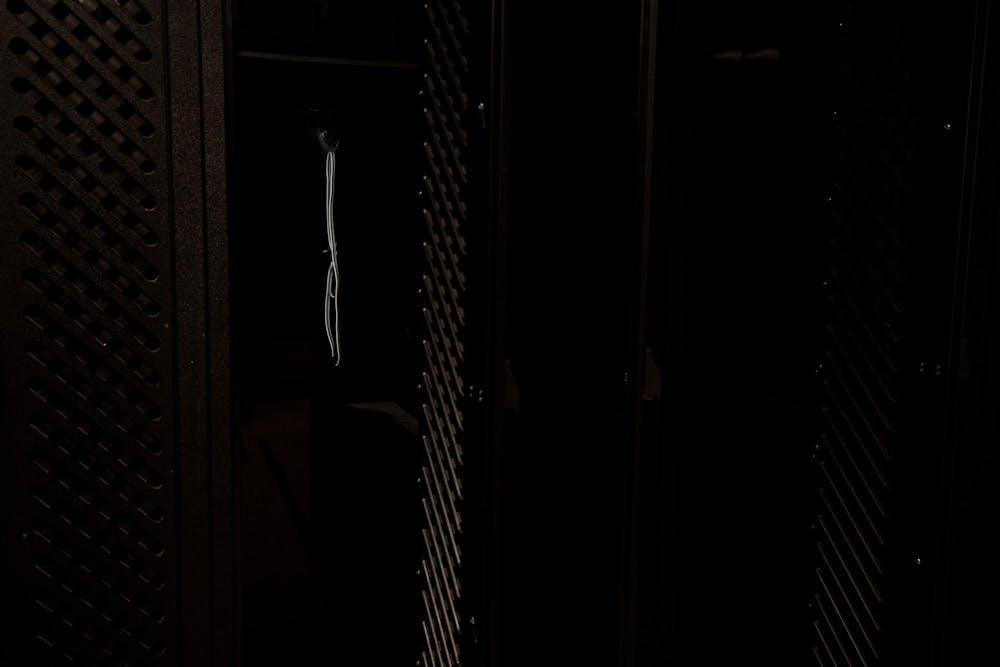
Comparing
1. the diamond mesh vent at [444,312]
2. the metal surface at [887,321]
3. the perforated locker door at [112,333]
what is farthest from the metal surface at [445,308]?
the metal surface at [887,321]

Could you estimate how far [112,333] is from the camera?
1.36 metres

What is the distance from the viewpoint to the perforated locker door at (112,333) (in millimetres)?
1295

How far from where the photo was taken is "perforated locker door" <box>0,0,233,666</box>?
1295 mm

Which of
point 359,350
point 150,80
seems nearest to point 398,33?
point 359,350

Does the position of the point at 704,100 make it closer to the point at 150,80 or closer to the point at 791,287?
the point at 791,287

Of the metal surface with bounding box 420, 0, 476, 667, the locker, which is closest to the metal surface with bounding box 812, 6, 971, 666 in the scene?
the locker

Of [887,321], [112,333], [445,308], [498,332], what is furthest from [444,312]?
[887,321]

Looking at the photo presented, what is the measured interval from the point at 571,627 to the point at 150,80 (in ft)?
4.72

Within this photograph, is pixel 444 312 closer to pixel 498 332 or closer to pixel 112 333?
pixel 498 332

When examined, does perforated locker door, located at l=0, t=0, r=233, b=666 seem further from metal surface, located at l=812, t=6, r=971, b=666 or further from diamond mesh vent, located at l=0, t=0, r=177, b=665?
metal surface, located at l=812, t=6, r=971, b=666

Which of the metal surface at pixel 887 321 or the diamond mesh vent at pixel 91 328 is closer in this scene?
the diamond mesh vent at pixel 91 328

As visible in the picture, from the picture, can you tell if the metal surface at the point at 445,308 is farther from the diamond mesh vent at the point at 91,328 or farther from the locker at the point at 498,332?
the diamond mesh vent at the point at 91,328

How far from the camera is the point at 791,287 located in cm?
190

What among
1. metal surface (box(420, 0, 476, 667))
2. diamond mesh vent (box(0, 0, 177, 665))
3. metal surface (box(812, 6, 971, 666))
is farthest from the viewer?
metal surface (box(420, 0, 476, 667))
